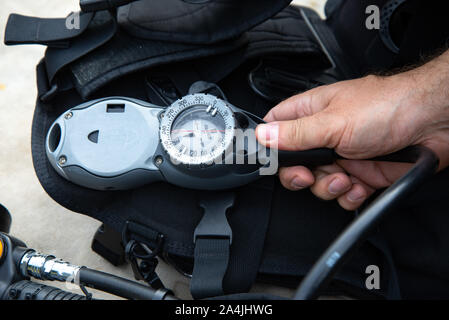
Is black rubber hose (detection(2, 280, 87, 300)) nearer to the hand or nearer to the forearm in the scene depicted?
the hand

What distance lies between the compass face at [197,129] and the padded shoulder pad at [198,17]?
151 millimetres

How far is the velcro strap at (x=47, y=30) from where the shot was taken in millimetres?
699

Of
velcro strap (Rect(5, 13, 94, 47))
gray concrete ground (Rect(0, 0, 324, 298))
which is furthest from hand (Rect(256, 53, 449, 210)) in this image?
velcro strap (Rect(5, 13, 94, 47))

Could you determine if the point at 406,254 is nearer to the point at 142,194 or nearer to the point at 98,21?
the point at 142,194

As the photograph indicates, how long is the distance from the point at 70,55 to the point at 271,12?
1.20 feet

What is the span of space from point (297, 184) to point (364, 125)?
0.15 m

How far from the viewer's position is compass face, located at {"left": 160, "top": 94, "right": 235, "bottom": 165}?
0.61 metres

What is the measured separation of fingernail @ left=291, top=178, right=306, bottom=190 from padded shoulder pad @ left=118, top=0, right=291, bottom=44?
286 mm

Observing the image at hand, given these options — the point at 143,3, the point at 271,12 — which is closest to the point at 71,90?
the point at 143,3

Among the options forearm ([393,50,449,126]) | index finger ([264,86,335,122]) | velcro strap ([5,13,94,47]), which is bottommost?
index finger ([264,86,335,122])

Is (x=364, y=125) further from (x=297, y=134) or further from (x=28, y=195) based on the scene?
(x=28, y=195)

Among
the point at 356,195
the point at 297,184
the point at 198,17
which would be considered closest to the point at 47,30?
the point at 198,17

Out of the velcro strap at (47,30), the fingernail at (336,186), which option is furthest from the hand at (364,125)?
the velcro strap at (47,30)

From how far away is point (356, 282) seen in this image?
68 cm
